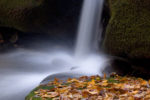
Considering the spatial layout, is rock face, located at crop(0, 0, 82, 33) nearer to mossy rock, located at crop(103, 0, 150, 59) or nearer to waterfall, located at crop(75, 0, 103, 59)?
waterfall, located at crop(75, 0, 103, 59)

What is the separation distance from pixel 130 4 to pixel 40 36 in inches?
211

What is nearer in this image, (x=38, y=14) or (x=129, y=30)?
(x=129, y=30)

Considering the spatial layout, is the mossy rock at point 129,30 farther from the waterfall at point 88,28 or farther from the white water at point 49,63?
the waterfall at point 88,28

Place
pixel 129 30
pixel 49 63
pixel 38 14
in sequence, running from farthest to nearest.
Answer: pixel 38 14, pixel 49 63, pixel 129 30

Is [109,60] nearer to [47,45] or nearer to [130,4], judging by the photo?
[130,4]

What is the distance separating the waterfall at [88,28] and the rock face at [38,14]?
0.67 metres

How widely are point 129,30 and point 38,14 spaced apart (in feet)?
14.1

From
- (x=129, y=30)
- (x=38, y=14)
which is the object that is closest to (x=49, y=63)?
(x=38, y=14)

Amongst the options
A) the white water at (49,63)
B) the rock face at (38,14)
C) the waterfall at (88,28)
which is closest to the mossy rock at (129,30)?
the white water at (49,63)

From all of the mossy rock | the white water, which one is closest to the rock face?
the white water

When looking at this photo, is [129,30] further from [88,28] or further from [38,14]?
[38,14]

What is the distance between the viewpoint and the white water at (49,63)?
5.21 m

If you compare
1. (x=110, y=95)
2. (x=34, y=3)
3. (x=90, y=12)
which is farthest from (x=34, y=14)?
(x=110, y=95)

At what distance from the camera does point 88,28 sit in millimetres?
6848
